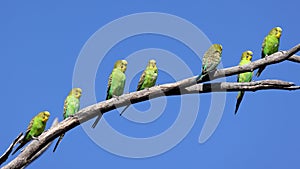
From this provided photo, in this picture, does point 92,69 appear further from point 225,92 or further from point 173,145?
point 225,92

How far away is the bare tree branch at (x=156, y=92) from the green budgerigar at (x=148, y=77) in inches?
49.3

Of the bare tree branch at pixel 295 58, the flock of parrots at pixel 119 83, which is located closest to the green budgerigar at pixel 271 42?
the flock of parrots at pixel 119 83

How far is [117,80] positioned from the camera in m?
9.61

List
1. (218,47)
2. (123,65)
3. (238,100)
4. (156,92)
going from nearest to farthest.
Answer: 1. (156,92)
2. (218,47)
3. (238,100)
4. (123,65)

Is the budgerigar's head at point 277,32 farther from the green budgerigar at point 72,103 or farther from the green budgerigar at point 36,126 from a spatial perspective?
the green budgerigar at point 36,126

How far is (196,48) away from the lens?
375 inches

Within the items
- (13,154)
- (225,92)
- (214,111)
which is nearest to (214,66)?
(225,92)

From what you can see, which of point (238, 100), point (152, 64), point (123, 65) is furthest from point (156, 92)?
point (238, 100)

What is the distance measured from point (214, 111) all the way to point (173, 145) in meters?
1.07

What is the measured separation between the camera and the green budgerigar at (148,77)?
9441mm

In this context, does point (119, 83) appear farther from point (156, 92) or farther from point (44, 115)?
point (156, 92)

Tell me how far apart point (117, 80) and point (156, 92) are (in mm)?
1689

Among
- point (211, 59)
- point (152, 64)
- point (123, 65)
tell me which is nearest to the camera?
point (211, 59)

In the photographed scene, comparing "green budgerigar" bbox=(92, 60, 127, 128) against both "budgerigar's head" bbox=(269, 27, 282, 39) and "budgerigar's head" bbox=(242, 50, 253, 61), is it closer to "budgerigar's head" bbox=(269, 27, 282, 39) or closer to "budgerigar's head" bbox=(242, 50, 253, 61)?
"budgerigar's head" bbox=(242, 50, 253, 61)
